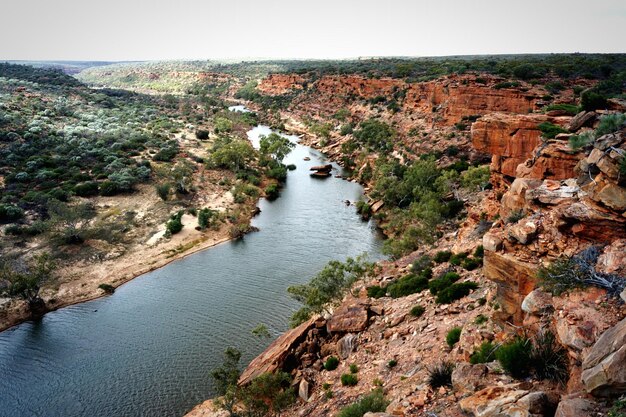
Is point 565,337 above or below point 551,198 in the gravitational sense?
below

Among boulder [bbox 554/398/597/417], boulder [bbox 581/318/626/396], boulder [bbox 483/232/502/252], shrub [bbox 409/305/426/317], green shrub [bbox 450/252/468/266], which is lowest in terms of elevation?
shrub [bbox 409/305/426/317]

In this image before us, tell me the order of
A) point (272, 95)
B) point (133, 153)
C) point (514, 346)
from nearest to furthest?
point (514, 346), point (133, 153), point (272, 95)

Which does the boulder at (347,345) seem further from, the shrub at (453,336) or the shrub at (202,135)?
the shrub at (202,135)

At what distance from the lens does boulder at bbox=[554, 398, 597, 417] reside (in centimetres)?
955

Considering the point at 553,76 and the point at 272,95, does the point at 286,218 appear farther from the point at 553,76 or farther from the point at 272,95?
the point at 272,95

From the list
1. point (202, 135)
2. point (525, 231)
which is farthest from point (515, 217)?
point (202, 135)

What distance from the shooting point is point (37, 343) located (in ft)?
116

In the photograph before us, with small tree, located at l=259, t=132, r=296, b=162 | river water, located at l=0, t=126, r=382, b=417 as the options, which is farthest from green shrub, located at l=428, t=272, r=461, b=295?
small tree, located at l=259, t=132, r=296, b=162

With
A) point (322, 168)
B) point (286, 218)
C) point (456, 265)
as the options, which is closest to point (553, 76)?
point (322, 168)

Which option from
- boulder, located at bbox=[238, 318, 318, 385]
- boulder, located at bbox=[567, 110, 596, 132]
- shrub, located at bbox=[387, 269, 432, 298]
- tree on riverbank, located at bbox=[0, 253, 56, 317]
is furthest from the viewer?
tree on riverbank, located at bbox=[0, 253, 56, 317]

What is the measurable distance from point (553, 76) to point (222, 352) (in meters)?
75.6

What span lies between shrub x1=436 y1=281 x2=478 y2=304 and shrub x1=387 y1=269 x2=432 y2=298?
4.12 metres

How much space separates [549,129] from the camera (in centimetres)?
2747

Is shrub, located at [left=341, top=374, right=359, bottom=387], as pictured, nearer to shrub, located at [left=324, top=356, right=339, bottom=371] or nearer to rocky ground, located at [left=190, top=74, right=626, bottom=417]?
rocky ground, located at [left=190, top=74, right=626, bottom=417]
